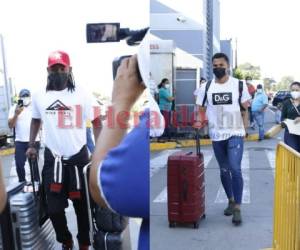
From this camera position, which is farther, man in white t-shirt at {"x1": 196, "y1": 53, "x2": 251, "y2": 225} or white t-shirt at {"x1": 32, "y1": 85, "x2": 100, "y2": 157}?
man in white t-shirt at {"x1": 196, "y1": 53, "x2": 251, "y2": 225}

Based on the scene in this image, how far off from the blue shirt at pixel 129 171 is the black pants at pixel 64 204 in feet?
0.62

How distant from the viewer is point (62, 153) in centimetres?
123

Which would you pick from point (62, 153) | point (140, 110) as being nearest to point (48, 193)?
point (62, 153)

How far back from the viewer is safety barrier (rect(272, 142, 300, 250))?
201cm

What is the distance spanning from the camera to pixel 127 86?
96 cm

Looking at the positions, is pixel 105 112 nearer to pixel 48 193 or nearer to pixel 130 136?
pixel 130 136

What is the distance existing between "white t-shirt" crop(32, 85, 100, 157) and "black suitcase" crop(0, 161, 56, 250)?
0.23 m

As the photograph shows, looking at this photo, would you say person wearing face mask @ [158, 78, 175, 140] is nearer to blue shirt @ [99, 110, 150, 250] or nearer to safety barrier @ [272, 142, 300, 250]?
blue shirt @ [99, 110, 150, 250]

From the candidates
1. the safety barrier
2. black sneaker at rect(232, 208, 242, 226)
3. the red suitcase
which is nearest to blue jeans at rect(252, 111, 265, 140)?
the safety barrier

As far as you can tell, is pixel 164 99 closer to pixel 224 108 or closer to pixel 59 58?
pixel 59 58

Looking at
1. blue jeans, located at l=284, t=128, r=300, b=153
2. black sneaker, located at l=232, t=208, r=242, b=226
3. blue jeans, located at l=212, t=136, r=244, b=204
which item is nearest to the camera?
blue jeans, located at l=212, t=136, r=244, b=204

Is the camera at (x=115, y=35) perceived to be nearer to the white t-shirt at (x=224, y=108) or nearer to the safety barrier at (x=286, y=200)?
the white t-shirt at (x=224, y=108)

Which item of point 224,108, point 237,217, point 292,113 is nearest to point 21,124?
point 224,108

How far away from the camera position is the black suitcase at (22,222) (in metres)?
1.39
